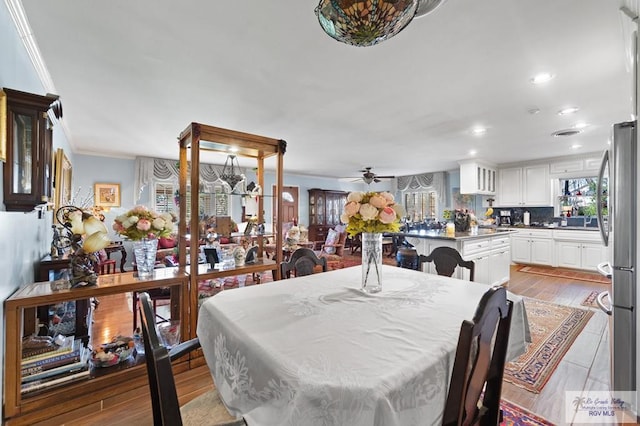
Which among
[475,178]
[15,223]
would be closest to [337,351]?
[15,223]

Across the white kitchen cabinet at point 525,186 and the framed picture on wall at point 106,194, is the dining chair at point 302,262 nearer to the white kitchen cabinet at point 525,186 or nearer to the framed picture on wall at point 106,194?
the framed picture on wall at point 106,194

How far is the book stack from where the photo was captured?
5.56 feet

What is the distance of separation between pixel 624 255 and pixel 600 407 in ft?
3.31

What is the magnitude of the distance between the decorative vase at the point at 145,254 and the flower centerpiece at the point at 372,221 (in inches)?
66.2

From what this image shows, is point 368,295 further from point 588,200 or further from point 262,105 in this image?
point 588,200

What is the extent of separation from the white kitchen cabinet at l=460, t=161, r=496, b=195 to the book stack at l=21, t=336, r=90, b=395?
671 cm

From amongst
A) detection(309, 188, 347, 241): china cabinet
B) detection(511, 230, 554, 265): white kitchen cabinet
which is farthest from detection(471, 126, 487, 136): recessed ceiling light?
detection(309, 188, 347, 241): china cabinet

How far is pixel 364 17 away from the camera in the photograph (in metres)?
0.96

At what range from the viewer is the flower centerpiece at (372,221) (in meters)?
1.45

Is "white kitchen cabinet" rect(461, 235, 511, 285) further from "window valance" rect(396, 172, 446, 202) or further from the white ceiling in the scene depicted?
"window valance" rect(396, 172, 446, 202)

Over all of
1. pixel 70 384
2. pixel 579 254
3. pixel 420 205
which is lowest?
pixel 70 384

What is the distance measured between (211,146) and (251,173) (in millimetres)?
4999

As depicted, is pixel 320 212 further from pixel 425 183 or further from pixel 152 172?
pixel 152 172

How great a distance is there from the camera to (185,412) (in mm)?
1079
